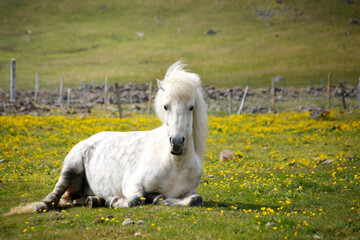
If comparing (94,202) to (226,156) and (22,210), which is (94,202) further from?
(226,156)

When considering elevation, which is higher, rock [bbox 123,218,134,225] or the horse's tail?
rock [bbox 123,218,134,225]

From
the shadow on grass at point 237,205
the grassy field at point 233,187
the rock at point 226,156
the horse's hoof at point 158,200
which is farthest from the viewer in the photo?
the rock at point 226,156

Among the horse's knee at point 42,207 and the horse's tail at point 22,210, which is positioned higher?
the horse's knee at point 42,207

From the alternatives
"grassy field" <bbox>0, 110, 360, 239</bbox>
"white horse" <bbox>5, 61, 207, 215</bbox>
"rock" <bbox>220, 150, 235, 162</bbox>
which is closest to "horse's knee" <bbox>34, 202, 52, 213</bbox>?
"white horse" <bbox>5, 61, 207, 215</bbox>

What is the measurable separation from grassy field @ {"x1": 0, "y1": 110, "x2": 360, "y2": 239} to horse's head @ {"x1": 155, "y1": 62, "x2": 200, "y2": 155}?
4.35ft

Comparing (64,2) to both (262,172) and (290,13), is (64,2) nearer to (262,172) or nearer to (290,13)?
(290,13)

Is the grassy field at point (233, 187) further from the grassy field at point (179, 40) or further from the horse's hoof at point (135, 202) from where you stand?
the grassy field at point (179, 40)

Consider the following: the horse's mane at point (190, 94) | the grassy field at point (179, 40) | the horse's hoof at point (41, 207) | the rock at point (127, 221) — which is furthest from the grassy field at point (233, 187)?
the grassy field at point (179, 40)

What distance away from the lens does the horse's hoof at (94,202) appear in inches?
316

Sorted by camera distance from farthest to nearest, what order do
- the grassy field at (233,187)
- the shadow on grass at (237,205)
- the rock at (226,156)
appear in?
the rock at (226,156) < the shadow on grass at (237,205) < the grassy field at (233,187)

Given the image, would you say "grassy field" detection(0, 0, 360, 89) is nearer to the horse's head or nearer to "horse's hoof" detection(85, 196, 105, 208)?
"horse's hoof" detection(85, 196, 105, 208)

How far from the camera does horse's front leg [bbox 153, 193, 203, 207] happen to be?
7.24 m

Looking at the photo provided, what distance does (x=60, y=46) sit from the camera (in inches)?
3455

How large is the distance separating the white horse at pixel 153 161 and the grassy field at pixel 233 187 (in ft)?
1.82
